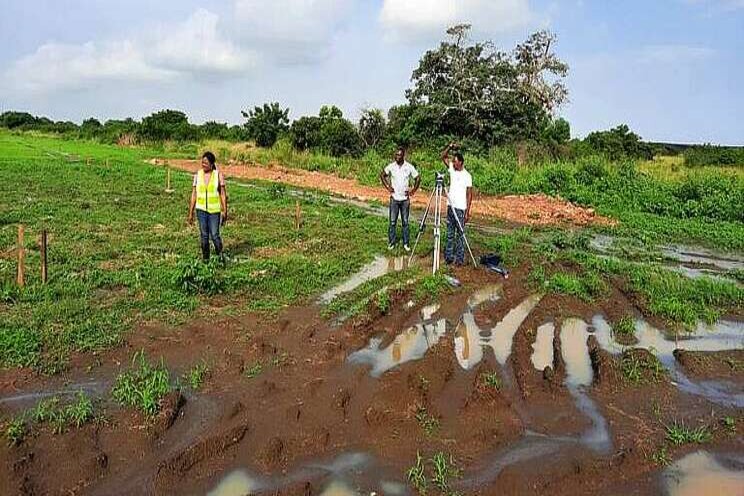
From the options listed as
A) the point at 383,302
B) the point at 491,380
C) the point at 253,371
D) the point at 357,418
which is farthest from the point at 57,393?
the point at 383,302

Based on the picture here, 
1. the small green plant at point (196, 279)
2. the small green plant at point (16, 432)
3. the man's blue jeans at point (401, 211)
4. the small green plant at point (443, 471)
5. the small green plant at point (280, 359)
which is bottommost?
the small green plant at point (16, 432)

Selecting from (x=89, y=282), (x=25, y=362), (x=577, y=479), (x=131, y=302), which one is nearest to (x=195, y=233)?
(x=89, y=282)

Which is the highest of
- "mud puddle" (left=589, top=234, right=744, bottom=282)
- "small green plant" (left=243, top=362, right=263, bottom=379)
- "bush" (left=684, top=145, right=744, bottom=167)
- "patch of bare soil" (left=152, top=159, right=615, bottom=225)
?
"bush" (left=684, top=145, right=744, bottom=167)

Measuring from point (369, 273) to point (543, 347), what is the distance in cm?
370

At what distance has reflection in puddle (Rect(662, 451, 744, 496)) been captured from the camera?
175 inches

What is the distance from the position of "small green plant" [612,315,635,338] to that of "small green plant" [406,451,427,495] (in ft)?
13.7

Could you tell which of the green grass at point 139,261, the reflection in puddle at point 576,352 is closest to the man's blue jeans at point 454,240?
the green grass at point 139,261

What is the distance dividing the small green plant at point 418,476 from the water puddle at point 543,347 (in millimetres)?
2468

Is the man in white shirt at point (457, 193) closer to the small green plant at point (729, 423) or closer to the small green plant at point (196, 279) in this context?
the small green plant at point (196, 279)

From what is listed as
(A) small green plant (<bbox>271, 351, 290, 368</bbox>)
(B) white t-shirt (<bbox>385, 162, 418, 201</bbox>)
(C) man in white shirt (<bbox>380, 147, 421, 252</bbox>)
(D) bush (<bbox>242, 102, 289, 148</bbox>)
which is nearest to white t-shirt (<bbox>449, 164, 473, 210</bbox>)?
(C) man in white shirt (<bbox>380, 147, 421, 252</bbox>)

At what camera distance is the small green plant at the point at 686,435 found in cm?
512

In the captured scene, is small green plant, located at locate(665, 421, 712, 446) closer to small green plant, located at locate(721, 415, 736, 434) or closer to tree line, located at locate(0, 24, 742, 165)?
small green plant, located at locate(721, 415, 736, 434)

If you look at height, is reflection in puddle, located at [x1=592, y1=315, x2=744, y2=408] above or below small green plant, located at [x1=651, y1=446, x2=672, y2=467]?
above

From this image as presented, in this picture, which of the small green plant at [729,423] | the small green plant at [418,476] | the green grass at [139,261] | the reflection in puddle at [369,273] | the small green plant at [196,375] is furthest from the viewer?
the reflection in puddle at [369,273]
